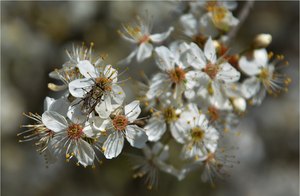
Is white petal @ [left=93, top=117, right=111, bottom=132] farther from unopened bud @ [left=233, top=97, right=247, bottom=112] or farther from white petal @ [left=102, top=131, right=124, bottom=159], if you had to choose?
unopened bud @ [left=233, top=97, right=247, bottom=112]

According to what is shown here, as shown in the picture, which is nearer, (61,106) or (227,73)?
(61,106)

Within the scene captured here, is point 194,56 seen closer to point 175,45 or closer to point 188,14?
point 175,45

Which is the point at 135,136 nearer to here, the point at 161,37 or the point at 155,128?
the point at 155,128

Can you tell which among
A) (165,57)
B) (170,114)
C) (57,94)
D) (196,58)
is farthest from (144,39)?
(57,94)

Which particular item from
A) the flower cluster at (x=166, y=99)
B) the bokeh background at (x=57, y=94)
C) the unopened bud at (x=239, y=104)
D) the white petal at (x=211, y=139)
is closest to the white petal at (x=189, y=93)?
the flower cluster at (x=166, y=99)

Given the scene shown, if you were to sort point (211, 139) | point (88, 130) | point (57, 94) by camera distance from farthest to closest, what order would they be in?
point (57, 94)
point (211, 139)
point (88, 130)

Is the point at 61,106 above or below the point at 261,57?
above

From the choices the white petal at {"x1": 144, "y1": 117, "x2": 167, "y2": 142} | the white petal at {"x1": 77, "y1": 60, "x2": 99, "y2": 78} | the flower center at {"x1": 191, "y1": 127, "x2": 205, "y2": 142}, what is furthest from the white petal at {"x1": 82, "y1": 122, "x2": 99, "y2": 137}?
the flower center at {"x1": 191, "y1": 127, "x2": 205, "y2": 142}
